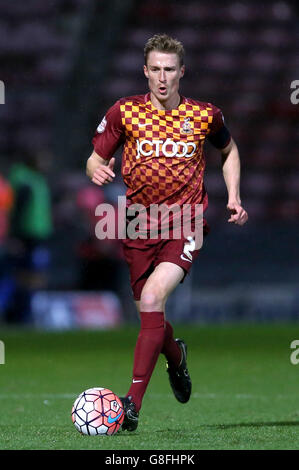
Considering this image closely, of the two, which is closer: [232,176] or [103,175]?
[103,175]

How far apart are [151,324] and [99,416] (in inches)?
23.9

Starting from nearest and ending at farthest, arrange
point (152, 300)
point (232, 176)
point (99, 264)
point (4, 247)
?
point (152, 300) < point (232, 176) < point (4, 247) < point (99, 264)

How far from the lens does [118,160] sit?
16.4 meters

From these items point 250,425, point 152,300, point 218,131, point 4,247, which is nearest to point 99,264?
point 4,247

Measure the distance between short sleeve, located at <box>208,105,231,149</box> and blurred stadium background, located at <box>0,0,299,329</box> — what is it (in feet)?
23.0

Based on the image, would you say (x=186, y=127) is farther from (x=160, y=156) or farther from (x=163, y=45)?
(x=163, y=45)

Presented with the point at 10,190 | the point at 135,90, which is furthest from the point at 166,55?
the point at 135,90

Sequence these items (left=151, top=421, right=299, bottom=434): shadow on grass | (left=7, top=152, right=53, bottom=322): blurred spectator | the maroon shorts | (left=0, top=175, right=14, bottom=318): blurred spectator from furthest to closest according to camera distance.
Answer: (left=0, top=175, right=14, bottom=318): blurred spectator → (left=7, top=152, right=53, bottom=322): blurred spectator → the maroon shorts → (left=151, top=421, right=299, bottom=434): shadow on grass

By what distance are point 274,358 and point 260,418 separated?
12.8 ft

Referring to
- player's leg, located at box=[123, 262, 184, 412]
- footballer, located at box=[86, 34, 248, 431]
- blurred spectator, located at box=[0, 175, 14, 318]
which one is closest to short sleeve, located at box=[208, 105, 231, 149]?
footballer, located at box=[86, 34, 248, 431]

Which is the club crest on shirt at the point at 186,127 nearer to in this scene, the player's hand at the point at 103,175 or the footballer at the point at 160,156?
the footballer at the point at 160,156

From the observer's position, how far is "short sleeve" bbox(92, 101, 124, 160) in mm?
5801

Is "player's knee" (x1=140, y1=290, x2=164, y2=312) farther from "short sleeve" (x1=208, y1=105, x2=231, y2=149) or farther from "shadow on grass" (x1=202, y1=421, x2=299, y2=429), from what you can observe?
"short sleeve" (x1=208, y1=105, x2=231, y2=149)

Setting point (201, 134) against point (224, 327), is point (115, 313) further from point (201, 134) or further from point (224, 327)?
point (201, 134)
